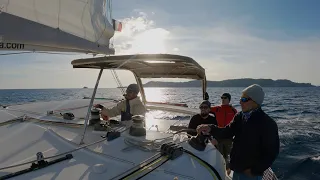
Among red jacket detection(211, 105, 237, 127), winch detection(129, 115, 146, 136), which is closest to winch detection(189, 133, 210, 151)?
winch detection(129, 115, 146, 136)

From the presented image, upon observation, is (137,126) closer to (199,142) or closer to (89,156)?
(89,156)

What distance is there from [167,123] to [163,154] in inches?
189

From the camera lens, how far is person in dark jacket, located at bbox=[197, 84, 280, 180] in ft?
9.07

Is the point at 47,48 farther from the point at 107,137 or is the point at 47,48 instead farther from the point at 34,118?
the point at 34,118

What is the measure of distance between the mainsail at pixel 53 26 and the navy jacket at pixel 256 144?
9.88 feet

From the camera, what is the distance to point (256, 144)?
2.86 meters

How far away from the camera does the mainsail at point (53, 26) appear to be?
3.11m

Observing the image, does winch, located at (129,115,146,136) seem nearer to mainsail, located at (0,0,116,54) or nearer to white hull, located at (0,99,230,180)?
white hull, located at (0,99,230,180)

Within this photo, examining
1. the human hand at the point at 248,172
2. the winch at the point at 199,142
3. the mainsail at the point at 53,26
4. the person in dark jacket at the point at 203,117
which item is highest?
the mainsail at the point at 53,26

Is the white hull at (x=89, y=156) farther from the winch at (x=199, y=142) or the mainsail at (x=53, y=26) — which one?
the mainsail at (x=53, y=26)

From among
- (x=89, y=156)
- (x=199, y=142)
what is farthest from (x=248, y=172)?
(x=89, y=156)

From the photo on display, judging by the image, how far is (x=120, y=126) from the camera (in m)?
4.86

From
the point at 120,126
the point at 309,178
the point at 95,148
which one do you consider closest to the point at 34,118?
the point at 120,126

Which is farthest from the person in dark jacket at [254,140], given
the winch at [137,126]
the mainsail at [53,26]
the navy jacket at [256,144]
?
the mainsail at [53,26]
